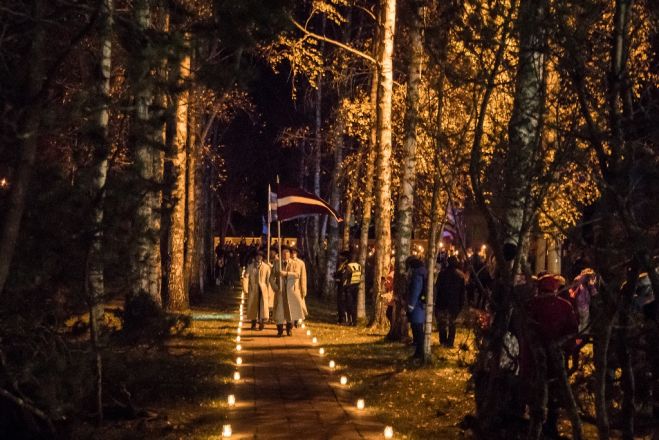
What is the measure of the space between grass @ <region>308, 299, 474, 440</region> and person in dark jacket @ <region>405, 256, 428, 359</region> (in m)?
0.51

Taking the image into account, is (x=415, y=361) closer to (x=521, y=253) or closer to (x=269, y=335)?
(x=269, y=335)

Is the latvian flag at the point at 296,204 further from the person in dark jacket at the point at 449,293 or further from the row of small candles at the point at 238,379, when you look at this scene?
the person in dark jacket at the point at 449,293

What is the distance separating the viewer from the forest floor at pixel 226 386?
11516 mm

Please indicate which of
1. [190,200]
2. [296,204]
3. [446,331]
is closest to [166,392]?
[446,331]

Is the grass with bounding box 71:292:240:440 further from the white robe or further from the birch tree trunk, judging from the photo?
the white robe

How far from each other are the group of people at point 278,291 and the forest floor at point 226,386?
1249 millimetres

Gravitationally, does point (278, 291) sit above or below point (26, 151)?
below

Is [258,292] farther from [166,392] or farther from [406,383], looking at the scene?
[166,392]

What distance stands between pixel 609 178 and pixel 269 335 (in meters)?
17.8

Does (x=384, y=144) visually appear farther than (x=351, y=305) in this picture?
No

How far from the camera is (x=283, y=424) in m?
12.1

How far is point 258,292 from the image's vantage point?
24578 mm

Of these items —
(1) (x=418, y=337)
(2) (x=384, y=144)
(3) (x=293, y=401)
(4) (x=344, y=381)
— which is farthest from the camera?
(2) (x=384, y=144)

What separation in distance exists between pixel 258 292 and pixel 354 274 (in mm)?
3731
